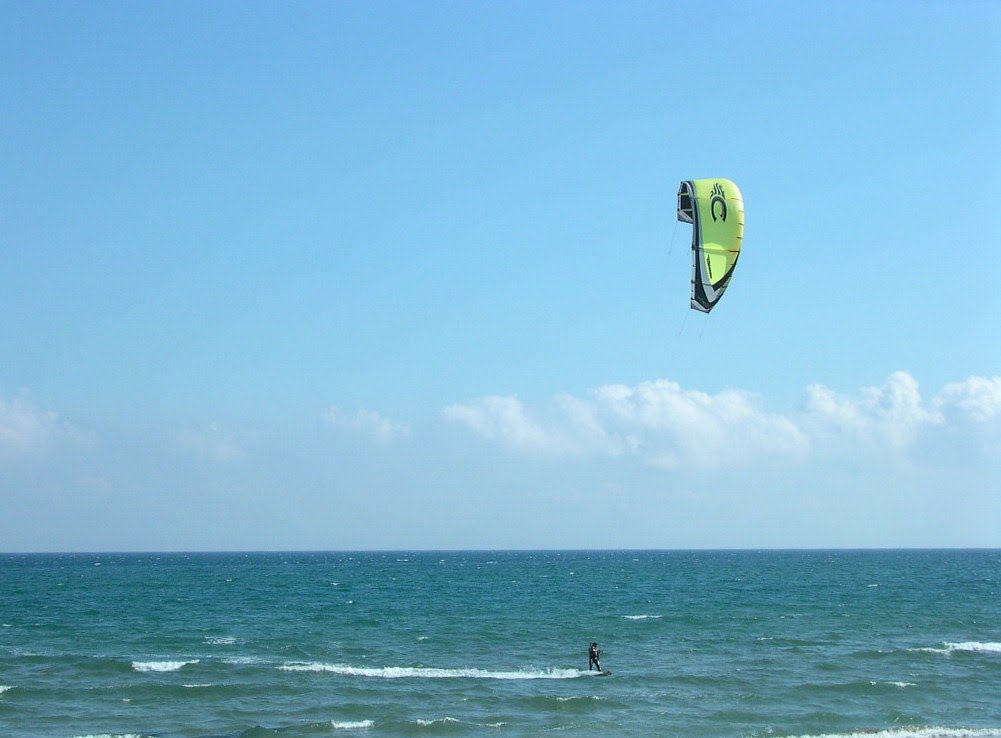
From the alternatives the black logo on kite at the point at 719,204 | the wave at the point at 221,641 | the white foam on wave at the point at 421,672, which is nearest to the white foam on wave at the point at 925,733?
the white foam on wave at the point at 421,672

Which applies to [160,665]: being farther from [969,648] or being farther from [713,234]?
[969,648]

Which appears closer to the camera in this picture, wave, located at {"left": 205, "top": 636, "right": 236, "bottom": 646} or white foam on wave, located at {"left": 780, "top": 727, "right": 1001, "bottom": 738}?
white foam on wave, located at {"left": 780, "top": 727, "right": 1001, "bottom": 738}

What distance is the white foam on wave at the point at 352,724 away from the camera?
26.4m

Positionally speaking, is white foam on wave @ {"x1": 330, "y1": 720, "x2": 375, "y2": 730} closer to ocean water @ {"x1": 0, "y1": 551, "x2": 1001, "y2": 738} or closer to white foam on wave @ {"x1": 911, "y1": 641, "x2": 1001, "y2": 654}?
ocean water @ {"x1": 0, "y1": 551, "x2": 1001, "y2": 738}

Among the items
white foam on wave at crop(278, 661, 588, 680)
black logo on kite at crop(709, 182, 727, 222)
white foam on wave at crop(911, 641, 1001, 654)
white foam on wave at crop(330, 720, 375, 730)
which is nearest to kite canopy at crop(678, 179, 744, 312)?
black logo on kite at crop(709, 182, 727, 222)

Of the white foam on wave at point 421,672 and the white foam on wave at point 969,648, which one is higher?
the white foam on wave at point 969,648

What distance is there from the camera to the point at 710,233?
23.8 m

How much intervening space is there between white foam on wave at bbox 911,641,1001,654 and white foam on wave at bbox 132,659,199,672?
88.7 ft

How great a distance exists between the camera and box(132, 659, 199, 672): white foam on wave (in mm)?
34628

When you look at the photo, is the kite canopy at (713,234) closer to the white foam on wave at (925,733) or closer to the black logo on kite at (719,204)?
the black logo on kite at (719,204)

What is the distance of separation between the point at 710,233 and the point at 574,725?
13.2m

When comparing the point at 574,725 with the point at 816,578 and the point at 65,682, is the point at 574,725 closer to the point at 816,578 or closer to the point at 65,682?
the point at 65,682

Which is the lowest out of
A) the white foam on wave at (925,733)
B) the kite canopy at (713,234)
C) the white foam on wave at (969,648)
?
the white foam on wave at (925,733)

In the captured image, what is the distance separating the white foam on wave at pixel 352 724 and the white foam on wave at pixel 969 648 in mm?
22562
